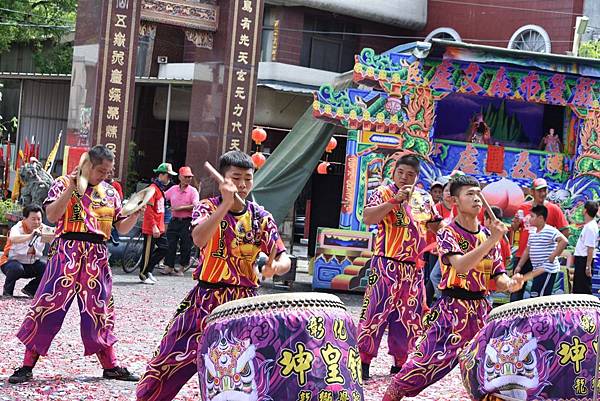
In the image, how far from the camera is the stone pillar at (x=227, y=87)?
1653 centimetres

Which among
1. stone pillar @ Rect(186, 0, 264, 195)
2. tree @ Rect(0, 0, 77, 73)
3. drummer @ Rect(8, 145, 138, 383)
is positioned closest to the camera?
drummer @ Rect(8, 145, 138, 383)

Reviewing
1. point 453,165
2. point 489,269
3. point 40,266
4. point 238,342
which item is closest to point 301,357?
point 238,342

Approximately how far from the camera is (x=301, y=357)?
4.27 metres

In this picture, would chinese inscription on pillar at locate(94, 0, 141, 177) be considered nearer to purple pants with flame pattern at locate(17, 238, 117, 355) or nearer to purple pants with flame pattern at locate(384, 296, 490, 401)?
purple pants with flame pattern at locate(17, 238, 117, 355)

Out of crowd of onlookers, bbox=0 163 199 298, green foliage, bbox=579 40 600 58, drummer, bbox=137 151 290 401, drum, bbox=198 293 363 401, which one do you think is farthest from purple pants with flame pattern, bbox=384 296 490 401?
green foliage, bbox=579 40 600 58

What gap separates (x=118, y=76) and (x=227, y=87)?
1.91m

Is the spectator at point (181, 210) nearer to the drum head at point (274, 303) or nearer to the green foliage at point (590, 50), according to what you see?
the green foliage at point (590, 50)

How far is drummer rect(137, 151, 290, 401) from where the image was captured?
5117 millimetres

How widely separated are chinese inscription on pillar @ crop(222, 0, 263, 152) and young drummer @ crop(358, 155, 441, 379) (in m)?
9.27

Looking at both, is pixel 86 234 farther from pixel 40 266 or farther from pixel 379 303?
pixel 40 266

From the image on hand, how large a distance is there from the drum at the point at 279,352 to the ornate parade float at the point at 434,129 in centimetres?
869

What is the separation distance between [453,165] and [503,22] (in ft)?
36.0

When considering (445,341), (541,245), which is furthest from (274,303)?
(541,245)

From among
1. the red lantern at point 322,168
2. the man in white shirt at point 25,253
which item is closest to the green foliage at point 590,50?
the red lantern at point 322,168
